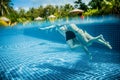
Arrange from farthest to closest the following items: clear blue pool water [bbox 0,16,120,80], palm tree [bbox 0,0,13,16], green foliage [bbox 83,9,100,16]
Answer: green foliage [bbox 83,9,100,16]
palm tree [bbox 0,0,13,16]
clear blue pool water [bbox 0,16,120,80]

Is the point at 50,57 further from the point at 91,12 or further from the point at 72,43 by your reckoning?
the point at 91,12

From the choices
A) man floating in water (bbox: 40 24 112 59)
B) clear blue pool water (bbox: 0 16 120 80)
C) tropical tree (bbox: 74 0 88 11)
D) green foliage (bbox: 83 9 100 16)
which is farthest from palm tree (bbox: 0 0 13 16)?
green foliage (bbox: 83 9 100 16)

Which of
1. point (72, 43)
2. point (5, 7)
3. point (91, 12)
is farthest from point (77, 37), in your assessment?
point (5, 7)

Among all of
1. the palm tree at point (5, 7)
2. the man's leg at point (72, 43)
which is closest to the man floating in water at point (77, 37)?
the man's leg at point (72, 43)

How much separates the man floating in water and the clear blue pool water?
0.29 feet

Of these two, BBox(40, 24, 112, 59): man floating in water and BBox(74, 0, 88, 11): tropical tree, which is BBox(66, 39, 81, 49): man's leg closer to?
BBox(40, 24, 112, 59): man floating in water

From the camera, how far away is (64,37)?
397 cm

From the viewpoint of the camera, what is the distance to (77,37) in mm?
4035

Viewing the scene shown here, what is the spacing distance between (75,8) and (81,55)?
867 mm

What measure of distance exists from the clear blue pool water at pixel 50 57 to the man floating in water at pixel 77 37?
0.09 m

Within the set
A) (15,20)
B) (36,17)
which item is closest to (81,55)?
(36,17)

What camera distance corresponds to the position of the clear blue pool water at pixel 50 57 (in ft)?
12.3

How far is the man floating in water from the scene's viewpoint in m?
3.89

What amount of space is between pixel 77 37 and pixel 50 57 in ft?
2.05
